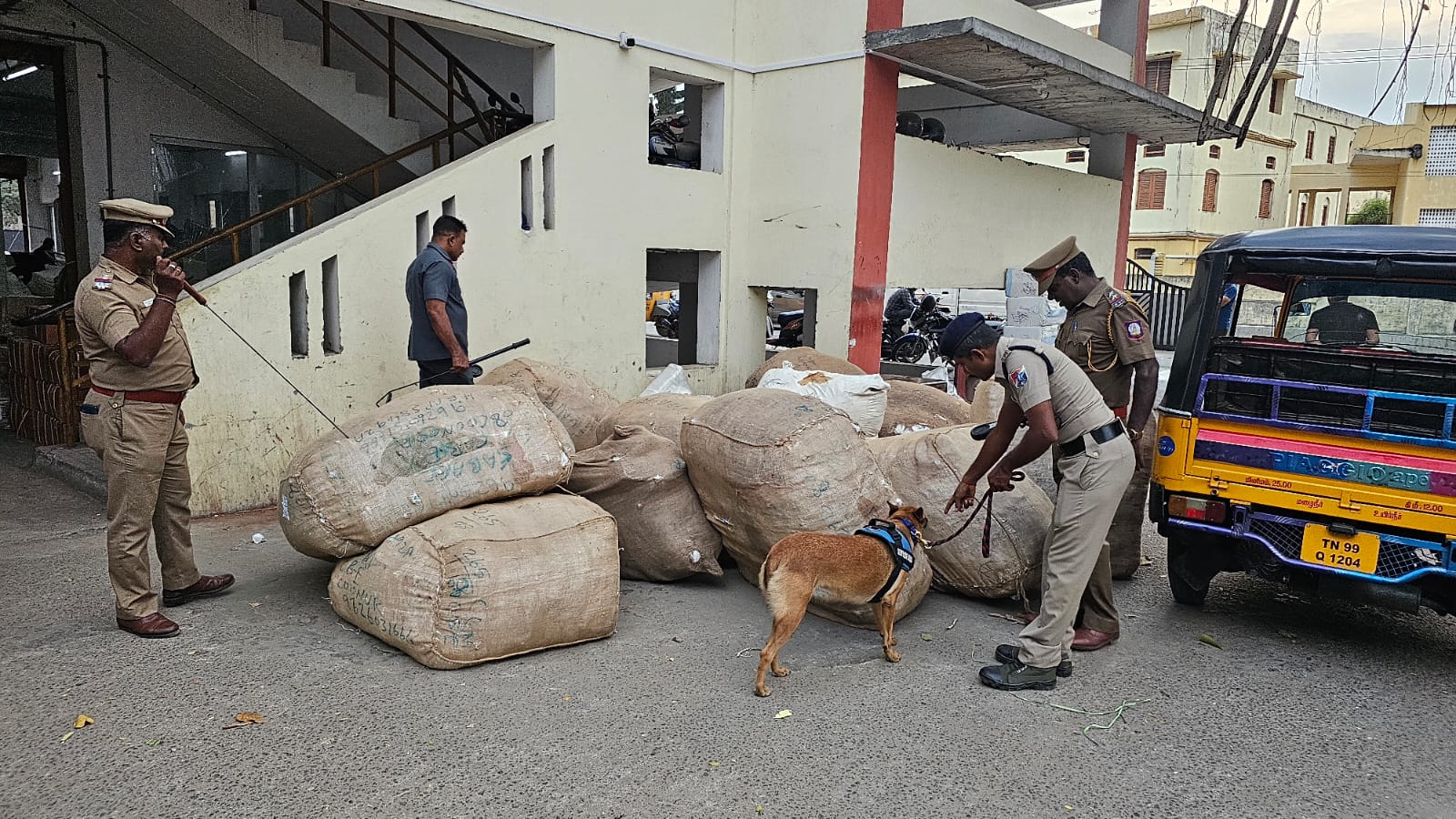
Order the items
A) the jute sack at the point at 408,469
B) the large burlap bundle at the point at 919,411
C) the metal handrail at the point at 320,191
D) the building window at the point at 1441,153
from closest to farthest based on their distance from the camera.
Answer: the jute sack at the point at 408,469 < the metal handrail at the point at 320,191 < the large burlap bundle at the point at 919,411 < the building window at the point at 1441,153

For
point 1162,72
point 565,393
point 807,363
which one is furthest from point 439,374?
point 1162,72

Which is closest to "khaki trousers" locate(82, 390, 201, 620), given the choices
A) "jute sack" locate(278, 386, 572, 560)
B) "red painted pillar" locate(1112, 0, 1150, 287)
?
"jute sack" locate(278, 386, 572, 560)

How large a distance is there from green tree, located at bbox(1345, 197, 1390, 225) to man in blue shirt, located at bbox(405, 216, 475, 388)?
3117cm

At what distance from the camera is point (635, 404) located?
19.9 feet

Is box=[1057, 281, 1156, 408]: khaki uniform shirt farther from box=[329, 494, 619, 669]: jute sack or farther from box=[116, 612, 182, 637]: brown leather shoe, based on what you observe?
box=[116, 612, 182, 637]: brown leather shoe

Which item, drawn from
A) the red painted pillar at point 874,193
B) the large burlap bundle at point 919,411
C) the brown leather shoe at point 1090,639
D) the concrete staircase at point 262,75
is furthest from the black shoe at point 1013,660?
the concrete staircase at point 262,75

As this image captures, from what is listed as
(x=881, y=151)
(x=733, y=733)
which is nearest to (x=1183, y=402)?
(x=733, y=733)

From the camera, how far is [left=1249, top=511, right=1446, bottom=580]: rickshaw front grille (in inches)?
150

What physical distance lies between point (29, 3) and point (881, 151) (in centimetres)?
736

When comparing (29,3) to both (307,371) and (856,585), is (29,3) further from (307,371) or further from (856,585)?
(856,585)

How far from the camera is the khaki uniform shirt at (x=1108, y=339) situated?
4594 mm

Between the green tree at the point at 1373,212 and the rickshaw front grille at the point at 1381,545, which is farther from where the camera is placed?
the green tree at the point at 1373,212

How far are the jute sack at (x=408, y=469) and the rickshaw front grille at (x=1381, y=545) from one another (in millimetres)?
3160

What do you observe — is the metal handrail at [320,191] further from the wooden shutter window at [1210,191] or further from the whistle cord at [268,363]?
the wooden shutter window at [1210,191]
